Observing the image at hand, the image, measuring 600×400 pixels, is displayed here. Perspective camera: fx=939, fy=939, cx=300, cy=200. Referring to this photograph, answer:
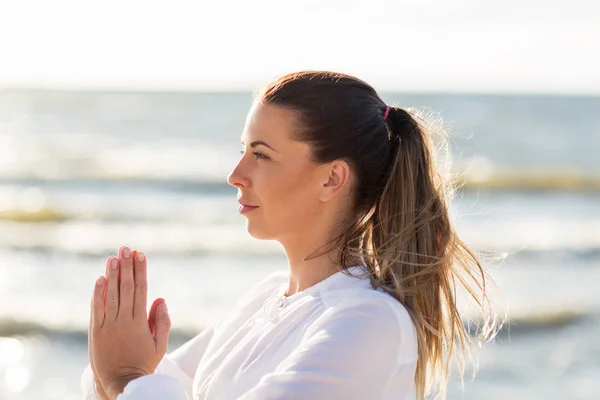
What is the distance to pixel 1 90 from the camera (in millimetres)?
43688

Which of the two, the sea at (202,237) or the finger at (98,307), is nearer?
the finger at (98,307)

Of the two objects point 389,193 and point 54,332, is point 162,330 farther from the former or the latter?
point 54,332

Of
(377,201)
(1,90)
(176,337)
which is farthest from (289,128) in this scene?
(1,90)

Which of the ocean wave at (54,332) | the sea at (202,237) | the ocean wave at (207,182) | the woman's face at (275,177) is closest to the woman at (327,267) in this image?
the woman's face at (275,177)

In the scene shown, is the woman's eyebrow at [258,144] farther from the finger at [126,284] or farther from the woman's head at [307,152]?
the finger at [126,284]

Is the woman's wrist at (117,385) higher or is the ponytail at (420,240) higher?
the ponytail at (420,240)

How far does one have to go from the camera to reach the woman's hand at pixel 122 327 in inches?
89.7

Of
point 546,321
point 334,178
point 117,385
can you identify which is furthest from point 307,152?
point 546,321

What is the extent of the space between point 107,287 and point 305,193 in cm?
55

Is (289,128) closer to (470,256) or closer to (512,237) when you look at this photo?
(470,256)

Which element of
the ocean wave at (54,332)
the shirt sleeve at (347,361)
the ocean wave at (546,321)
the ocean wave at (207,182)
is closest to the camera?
the shirt sleeve at (347,361)

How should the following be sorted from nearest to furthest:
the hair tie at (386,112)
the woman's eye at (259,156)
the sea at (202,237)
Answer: the woman's eye at (259,156) < the hair tie at (386,112) < the sea at (202,237)

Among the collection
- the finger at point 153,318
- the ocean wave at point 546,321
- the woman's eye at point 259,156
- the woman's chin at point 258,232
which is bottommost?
the ocean wave at point 546,321

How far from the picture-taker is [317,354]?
2076 millimetres
